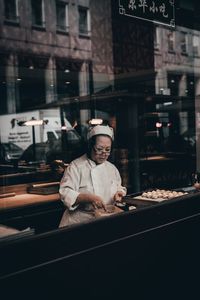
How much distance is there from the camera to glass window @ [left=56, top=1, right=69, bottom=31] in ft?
25.3

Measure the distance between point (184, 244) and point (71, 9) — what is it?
20.5ft

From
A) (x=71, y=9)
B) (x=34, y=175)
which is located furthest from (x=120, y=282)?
(x=71, y=9)

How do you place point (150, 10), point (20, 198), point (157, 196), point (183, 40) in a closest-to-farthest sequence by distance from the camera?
point (157, 196)
point (150, 10)
point (20, 198)
point (183, 40)

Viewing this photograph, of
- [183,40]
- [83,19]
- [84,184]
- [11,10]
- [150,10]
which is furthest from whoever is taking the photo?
[11,10]

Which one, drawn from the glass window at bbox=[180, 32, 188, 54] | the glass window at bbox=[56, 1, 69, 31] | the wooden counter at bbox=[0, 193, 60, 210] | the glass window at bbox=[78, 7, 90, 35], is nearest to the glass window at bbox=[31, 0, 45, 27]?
the glass window at bbox=[56, 1, 69, 31]

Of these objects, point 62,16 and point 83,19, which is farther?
point 62,16

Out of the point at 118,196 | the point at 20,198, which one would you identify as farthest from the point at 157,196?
the point at 20,198

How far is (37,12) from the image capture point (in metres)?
8.09

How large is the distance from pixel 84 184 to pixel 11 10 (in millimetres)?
6299

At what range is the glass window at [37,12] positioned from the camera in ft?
25.6

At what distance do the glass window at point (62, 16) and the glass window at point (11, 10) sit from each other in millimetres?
978

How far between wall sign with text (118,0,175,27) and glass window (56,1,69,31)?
174 inches

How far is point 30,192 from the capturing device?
657 centimetres

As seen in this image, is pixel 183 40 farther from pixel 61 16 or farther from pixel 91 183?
pixel 91 183
